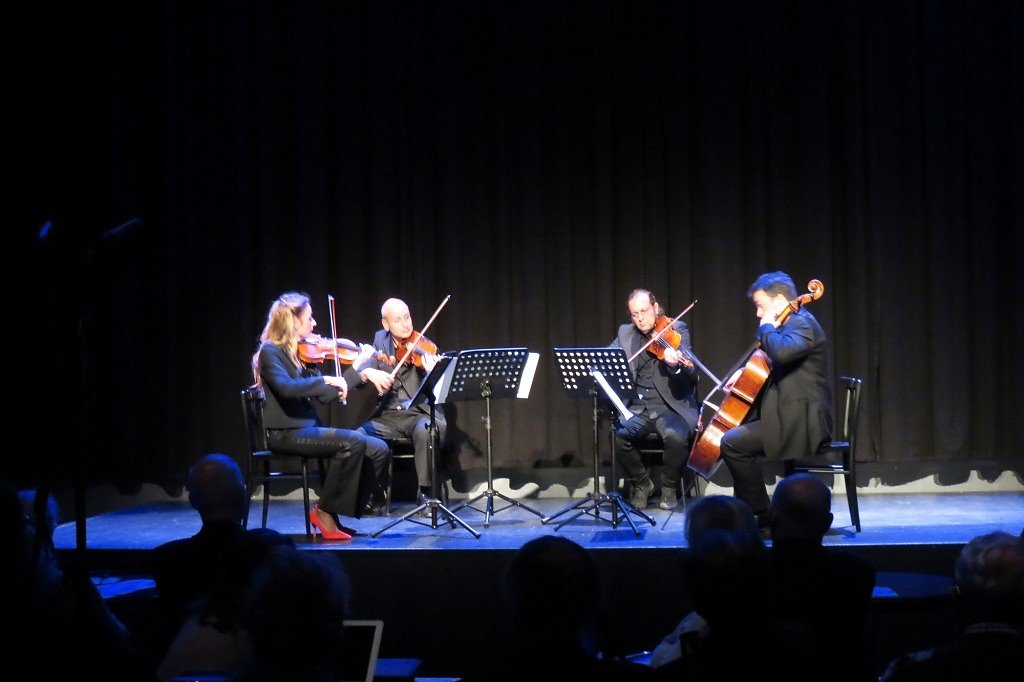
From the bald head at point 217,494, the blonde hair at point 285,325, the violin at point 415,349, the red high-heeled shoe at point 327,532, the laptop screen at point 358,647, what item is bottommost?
the red high-heeled shoe at point 327,532

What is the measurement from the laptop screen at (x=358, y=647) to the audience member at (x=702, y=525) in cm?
74

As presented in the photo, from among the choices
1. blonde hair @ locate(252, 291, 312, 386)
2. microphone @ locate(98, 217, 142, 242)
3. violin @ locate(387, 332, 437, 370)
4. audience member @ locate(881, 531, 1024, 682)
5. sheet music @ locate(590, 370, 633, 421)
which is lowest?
audience member @ locate(881, 531, 1024, 682)

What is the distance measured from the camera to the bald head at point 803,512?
318 cm

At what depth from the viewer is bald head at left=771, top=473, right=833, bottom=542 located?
3.18m

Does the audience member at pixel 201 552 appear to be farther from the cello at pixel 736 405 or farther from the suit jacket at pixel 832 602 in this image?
the cello at pixel 736 405

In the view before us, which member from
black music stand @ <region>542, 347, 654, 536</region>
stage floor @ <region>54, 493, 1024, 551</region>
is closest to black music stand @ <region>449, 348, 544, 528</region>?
black music stand @ <region>542, 347, 654, 536</region>

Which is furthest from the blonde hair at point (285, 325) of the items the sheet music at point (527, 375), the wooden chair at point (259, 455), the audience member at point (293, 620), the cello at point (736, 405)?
the audience member at point (293, 620)

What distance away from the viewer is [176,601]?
3.20 m

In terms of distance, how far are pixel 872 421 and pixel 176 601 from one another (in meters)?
5.42

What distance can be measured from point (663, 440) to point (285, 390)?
2357 millimetres

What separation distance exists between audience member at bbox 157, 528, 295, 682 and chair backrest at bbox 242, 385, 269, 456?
3308 mm

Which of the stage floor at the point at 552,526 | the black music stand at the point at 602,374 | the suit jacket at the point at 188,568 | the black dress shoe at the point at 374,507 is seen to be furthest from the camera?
the black dress shoe at the point at 374,507

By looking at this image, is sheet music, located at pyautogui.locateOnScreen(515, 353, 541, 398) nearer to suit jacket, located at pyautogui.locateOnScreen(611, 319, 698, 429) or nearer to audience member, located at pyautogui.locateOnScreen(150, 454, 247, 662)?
suit jacket, located at pyautogui.locateOnScreen(611, 319, 698, 429)

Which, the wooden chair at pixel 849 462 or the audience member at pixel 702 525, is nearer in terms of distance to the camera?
the audience member at pixel 702 525
